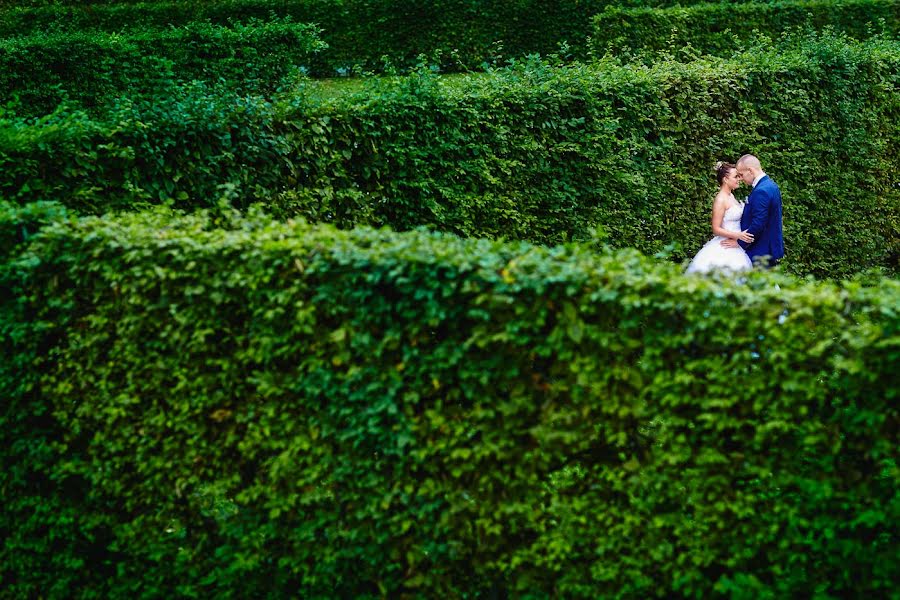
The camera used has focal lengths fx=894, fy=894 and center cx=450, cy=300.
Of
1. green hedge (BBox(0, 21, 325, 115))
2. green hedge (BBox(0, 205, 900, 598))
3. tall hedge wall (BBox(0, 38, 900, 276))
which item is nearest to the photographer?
green hedge (BBox(0, 205, 900, 598))

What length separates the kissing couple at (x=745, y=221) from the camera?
985 centimetres

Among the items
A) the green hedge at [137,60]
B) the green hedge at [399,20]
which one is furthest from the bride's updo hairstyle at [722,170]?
the green hedge at [399,20]

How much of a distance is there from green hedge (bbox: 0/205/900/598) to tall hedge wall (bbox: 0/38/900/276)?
5.49 feet

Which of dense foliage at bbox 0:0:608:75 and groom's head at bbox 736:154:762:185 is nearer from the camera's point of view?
groom's head at bbox 736:154:762:185

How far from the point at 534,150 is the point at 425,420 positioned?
553cm

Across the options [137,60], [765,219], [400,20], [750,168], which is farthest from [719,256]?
[400,20]

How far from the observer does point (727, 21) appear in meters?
21.1

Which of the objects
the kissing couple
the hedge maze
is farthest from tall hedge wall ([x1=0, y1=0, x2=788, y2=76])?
the hedge maze

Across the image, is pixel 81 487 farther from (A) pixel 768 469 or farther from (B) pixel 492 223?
(B) pixel 492 223

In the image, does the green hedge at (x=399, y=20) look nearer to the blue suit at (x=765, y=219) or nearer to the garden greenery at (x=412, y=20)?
the garden greenery at (x=412, y=20)

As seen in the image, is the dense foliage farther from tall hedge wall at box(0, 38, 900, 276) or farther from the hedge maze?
the hedge maze

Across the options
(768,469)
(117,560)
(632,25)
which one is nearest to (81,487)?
(117,560)

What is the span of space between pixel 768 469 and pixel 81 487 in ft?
13.2

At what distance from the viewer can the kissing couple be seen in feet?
32.3
